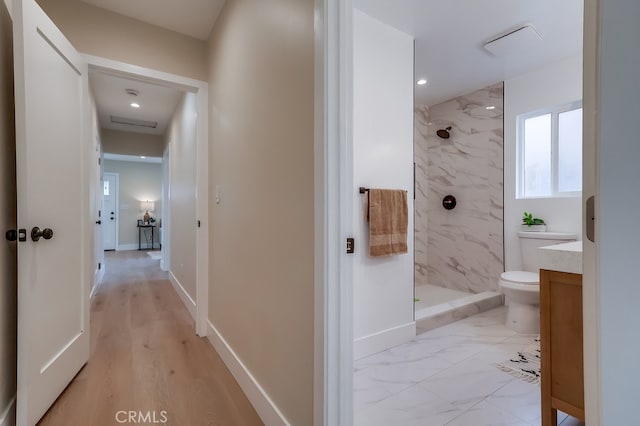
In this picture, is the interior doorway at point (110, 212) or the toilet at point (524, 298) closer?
the toilet at point (524, 298)

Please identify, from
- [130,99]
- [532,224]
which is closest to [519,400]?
[532,224]

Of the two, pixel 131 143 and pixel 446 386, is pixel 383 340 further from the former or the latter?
pixel 131 143

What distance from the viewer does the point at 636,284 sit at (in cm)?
46

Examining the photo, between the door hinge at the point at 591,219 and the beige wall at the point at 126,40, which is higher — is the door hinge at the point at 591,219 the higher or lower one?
the lower one

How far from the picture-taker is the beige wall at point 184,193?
3.14m

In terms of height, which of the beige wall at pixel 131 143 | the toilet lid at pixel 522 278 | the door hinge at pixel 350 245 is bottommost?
the toilet lid at pixel 522 278

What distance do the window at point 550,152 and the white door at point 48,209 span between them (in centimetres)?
398

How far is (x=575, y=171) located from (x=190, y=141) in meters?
3.96

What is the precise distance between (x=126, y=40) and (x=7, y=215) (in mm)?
1543

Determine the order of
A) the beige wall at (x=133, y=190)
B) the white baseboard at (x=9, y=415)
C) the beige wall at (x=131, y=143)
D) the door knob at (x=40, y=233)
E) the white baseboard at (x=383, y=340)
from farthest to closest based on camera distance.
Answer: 1. the beige wall at (x=133, y=190)
2. the beige wall at (x=131, y=143)
3. the white baseboard at (x=383, y=340)
4. the door knob at (x=40, y=233)
5. the white baseboard at (x=9, y=415)

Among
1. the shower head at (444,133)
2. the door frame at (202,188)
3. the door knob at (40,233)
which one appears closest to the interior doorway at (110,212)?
the door frame at (202,188)

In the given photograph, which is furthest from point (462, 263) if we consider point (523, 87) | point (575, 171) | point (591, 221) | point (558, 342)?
point (591, 221)

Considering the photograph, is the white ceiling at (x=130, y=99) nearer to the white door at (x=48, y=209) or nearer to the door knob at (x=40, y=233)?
the white door at (x=48, y=209)

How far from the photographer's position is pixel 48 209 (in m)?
1.59
